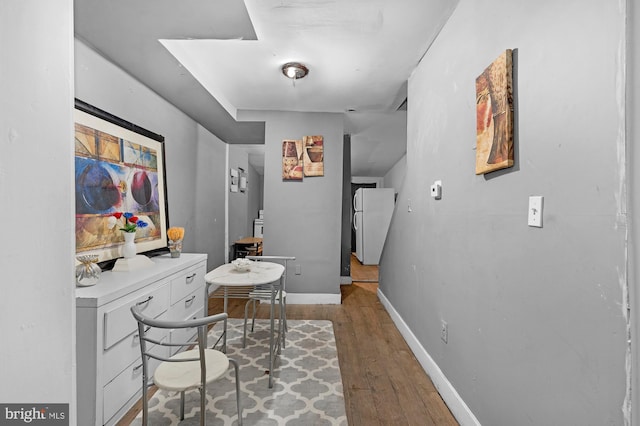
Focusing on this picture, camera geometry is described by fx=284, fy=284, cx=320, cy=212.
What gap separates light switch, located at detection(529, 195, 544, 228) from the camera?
3.42ft

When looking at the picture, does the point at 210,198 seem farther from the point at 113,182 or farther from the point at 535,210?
the point at 535,210

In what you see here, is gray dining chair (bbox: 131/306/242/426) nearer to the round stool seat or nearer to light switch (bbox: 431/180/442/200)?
the round stool seat

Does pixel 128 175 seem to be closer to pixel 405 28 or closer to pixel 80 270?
pixel 80 270

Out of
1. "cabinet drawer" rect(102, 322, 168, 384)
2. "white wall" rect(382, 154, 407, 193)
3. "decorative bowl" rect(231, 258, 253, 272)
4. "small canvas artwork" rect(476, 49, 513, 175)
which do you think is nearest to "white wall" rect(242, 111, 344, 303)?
"decorative bowl" rect(231, 258, 253, 272)

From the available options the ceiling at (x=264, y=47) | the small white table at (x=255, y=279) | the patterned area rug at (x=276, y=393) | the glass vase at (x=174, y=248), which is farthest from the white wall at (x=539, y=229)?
the glass vase at (x=174, y=248)

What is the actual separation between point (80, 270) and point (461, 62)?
2461 millimetres

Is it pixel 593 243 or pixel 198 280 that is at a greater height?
pixel 593 243

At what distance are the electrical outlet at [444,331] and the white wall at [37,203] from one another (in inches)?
71.4

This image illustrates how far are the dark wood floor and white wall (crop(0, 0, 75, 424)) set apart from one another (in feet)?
4.36

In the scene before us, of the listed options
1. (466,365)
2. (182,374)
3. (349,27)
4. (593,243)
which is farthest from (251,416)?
(349,27)

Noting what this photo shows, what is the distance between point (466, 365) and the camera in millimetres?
1556

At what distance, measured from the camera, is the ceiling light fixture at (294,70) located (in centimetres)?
246

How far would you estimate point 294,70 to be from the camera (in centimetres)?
250

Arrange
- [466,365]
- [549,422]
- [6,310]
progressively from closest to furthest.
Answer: [6,310], [549,422], [466,365]
